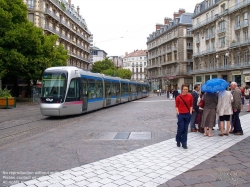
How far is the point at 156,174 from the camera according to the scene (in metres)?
4.66

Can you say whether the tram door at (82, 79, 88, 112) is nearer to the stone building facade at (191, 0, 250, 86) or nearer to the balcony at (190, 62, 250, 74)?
the stone building facade at (191, 0, 250, 86)

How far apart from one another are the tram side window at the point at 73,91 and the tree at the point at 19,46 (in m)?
13.5

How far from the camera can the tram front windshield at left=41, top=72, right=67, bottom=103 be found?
43.1 feet

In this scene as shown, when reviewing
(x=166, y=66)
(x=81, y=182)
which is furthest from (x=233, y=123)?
(x=166, y=66)

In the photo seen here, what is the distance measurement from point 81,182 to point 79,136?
4.22 m

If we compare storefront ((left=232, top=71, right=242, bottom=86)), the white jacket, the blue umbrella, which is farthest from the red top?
storefront ((left=232, top=71, right=242, bottom=86))

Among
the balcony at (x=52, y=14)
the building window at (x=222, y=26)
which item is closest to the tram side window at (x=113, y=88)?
the balcony at (x=52, y=14)

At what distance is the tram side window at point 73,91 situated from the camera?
13.5 m

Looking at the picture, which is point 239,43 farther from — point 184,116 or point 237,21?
point 184,116

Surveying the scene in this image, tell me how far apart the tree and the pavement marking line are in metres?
22.0

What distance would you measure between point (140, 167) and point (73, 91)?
949cm

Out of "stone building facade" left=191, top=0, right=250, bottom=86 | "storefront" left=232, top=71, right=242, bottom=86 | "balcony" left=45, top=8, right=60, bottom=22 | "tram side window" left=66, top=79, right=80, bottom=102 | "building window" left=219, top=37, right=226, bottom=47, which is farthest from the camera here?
"building window" left=219, top=37, right=226, bottom=47

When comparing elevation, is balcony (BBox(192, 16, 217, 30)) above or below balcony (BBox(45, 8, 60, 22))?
below

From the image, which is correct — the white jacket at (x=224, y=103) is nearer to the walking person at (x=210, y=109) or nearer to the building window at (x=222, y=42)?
the walking person at (x=210, y=109)
